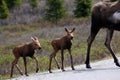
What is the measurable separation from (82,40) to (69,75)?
75.7 feet

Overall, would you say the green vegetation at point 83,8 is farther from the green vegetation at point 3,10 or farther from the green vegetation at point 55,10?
the green vegetation at point 3,10

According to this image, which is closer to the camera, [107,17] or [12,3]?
[107,17]

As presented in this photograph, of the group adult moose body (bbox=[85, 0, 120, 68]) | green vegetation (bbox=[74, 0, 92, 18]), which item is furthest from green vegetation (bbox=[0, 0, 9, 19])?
adult moose body (bbox=[85, 0, 120, 68])

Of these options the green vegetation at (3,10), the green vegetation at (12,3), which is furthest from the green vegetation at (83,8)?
the green vegetation at (12,3)

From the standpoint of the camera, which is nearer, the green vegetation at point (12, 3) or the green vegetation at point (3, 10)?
the green vegetation at point (3, 10)

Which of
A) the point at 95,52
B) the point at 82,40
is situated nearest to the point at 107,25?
the point at 95,52

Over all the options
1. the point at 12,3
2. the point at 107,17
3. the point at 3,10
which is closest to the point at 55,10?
the point at 3,10

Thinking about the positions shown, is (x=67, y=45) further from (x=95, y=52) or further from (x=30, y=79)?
(x=95, y=52)

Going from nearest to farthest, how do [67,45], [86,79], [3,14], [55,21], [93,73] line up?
[86,79]
[93,73]
[67,45]
[55,21]
[3,14]

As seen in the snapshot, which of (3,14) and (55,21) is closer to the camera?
(55,21)

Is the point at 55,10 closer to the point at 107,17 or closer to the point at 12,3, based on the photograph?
the point at 12,3

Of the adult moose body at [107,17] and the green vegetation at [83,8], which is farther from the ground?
the adult moose body at [107,17]

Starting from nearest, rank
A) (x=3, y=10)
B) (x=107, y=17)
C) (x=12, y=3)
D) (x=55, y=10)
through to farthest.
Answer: (x=107, y=17) → (x=55, y=10) → (x=3, y=10) → (x=12, y=3)

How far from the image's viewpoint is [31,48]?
18.2 meters
